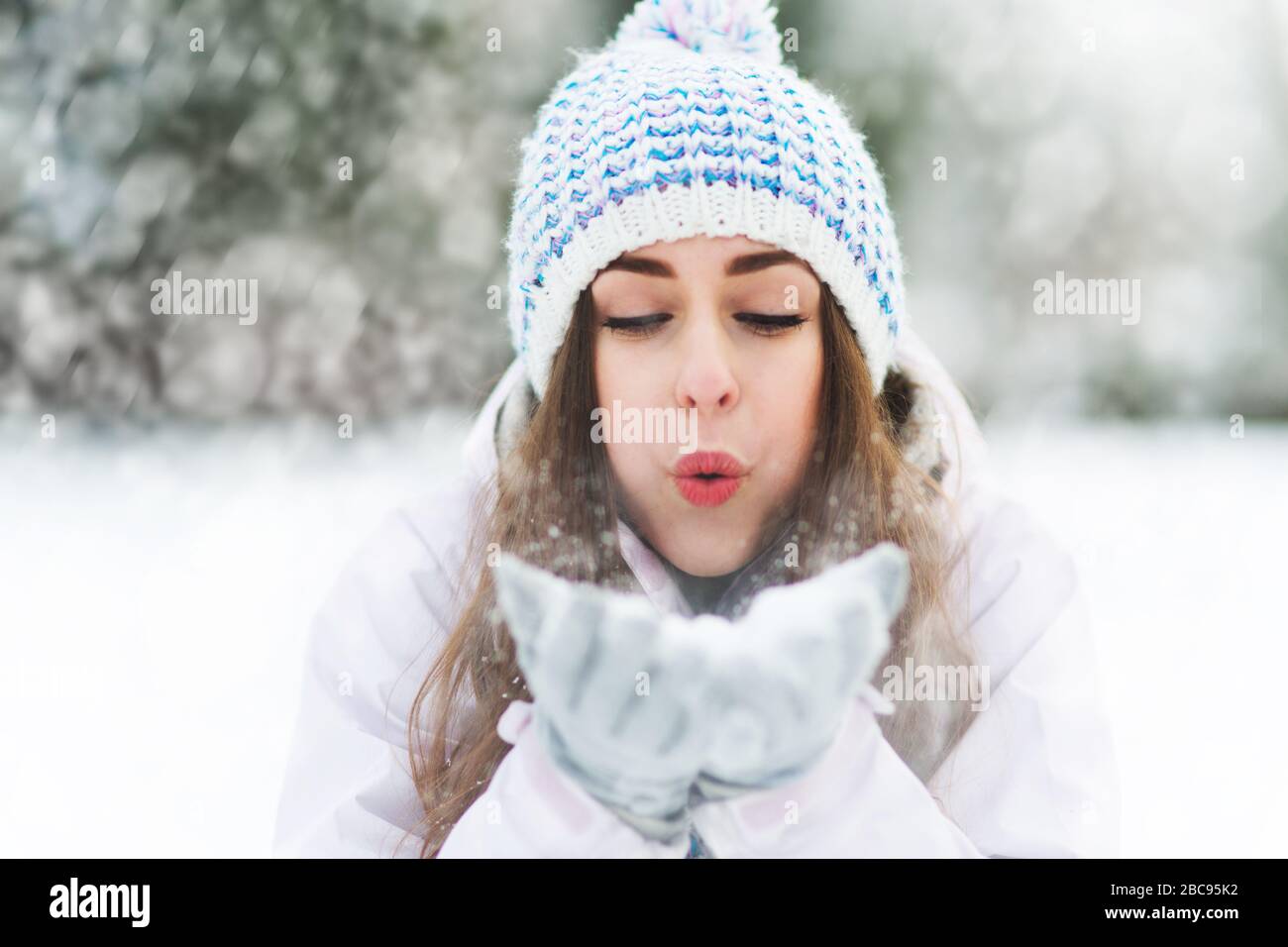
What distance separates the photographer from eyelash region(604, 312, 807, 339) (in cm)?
100

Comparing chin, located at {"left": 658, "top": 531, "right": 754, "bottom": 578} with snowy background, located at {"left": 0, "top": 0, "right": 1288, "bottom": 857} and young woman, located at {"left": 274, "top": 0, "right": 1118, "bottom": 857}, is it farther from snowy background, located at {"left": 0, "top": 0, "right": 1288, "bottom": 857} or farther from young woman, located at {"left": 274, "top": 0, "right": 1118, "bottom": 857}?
snowy background, located at {"left": 0, "top": 0, "right": 1288, "bottom": 857}

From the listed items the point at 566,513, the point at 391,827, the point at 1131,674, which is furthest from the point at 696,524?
the point at 1131,674

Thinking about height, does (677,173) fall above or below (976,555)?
above

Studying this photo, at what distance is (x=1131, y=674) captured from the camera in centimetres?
140

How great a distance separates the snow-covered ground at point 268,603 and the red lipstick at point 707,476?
0.46 meters

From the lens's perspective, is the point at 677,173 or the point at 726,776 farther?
the point at 677,173

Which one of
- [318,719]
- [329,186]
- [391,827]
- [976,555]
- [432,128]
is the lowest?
[391,827]

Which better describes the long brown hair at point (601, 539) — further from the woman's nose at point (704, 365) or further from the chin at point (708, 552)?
the woman's nose at point (704, 365)

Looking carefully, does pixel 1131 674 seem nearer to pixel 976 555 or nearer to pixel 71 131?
pixel 976 555

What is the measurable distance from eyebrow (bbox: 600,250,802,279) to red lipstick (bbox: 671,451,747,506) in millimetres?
196

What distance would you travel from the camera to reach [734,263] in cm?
98

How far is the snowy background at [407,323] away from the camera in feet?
4.29

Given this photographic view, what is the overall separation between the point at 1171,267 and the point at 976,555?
26.3 inches

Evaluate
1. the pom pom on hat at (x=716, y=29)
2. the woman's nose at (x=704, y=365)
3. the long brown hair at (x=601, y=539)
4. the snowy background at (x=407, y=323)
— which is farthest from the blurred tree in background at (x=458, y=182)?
the woman's nose at (x=704, y=365)
